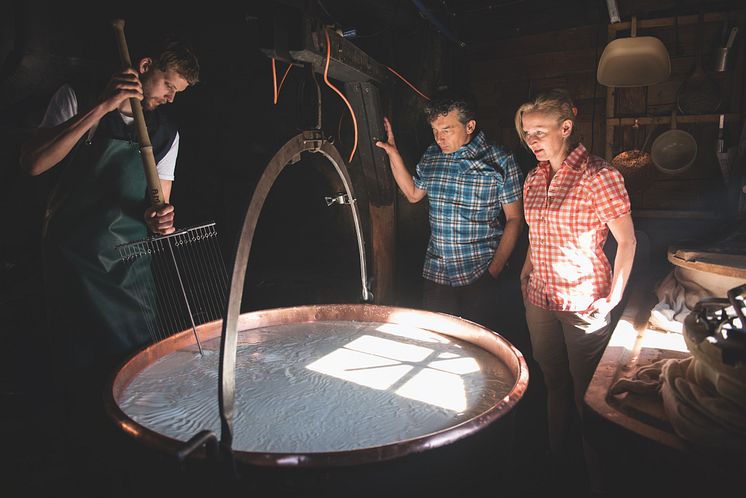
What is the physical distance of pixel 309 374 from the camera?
209 cm

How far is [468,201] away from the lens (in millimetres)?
3135

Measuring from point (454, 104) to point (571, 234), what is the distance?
111 centimetres

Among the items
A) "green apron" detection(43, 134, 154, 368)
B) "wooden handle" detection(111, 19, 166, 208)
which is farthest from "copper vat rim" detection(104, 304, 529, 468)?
"wooden handle" detection(111, 19, 166, 208)

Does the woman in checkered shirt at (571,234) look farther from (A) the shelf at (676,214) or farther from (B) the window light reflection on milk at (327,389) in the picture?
(A) the shelf at (676,214)

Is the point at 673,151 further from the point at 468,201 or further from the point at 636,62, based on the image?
the point at 468,201

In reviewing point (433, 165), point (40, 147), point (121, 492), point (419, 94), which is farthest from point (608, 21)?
point (121, 492)

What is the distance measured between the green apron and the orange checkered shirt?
84.5 inches

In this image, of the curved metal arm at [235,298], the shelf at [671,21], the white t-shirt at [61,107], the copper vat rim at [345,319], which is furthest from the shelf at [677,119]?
the white t-shirt at [61,107]

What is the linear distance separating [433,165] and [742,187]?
6.51 ft

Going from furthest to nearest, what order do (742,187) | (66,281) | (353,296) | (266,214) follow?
(266,214) < (353,296) < (742,187) < (66,281)

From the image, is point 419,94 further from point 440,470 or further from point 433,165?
point 440,470

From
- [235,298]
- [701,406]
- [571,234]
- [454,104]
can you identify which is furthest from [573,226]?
[235,298]

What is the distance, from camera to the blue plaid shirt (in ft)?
10.2

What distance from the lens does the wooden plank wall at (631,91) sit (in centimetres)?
321
